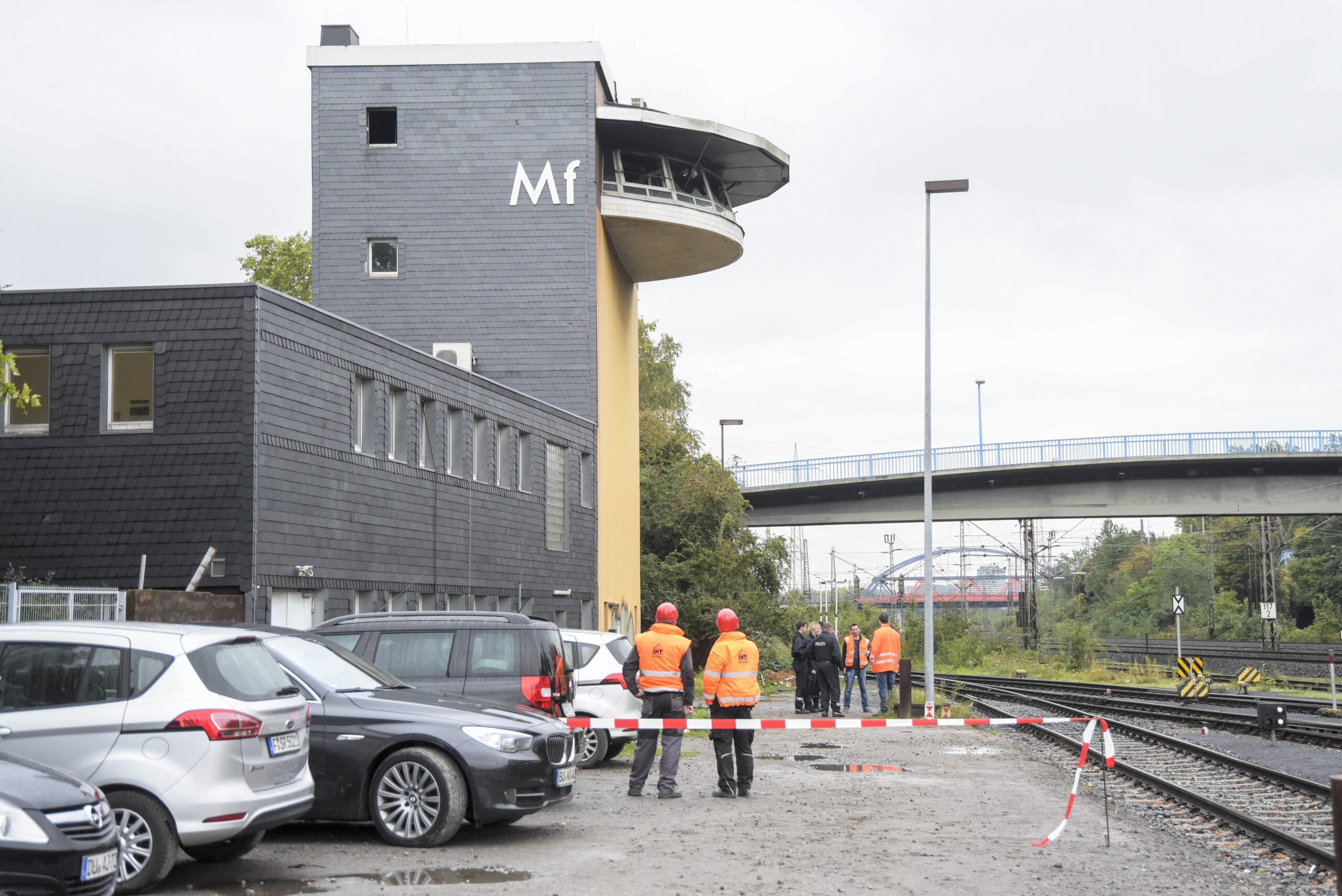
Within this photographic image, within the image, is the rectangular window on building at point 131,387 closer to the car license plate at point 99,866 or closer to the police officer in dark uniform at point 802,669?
the police officer in dark uniform at point 802,669

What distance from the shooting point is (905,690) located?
2631cm

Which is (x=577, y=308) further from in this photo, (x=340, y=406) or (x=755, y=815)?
(x=755, y=815)

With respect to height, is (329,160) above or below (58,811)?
above

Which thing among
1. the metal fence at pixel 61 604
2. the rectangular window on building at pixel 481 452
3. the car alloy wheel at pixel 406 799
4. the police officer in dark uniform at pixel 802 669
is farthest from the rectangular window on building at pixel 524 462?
the car alloy wheel at pixel 406 799

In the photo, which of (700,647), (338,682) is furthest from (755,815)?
(700,647)

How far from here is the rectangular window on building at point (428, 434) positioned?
986 inches

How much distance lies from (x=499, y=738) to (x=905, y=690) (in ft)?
54.3

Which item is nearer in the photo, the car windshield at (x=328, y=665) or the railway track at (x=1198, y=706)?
the car windshield at (x=328, y=665)

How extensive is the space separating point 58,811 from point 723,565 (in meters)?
42.5

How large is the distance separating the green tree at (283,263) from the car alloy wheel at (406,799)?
47267mm

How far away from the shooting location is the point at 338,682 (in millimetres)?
11180

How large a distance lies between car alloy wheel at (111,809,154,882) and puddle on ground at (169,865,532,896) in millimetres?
536

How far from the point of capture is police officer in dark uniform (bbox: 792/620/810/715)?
26609 millimetres

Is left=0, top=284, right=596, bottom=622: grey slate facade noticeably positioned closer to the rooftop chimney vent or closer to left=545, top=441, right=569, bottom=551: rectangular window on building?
left=545, top=441, right=569, bottom=551: rectangular window on building
